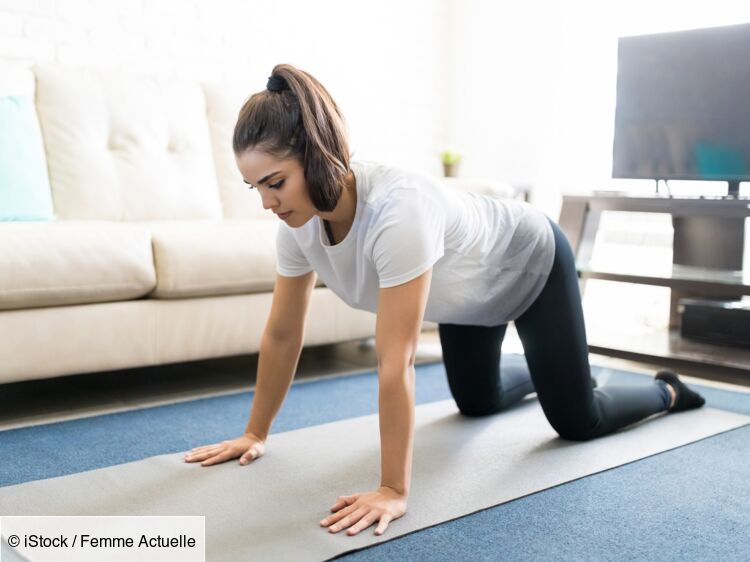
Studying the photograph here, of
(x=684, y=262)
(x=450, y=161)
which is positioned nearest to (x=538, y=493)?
(x=684, y=262)

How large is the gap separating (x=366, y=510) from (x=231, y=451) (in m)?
0.43

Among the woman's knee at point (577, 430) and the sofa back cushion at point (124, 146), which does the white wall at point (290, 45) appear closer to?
the sofa back cushion at point (124, 146)

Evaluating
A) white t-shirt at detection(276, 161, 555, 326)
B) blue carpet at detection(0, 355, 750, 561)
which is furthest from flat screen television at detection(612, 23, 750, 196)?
white t-shirt at detection(276, 161, 555, 326)

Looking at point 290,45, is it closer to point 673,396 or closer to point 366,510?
point 673,396

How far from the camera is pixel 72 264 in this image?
2.13m

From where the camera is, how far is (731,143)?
9.20ft

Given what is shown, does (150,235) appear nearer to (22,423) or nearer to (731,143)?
(22,423)

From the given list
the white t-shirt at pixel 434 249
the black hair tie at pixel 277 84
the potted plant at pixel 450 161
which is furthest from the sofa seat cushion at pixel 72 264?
the potted plant at pixel 450 161

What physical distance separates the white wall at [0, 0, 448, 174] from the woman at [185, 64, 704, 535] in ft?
5.47

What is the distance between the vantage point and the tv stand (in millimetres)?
2642

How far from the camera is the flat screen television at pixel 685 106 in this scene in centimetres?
279

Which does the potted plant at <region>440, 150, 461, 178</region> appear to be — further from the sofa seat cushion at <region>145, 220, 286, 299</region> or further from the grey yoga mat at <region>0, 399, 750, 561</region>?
the grey yoga mat at <region>0, 399, 750, 561</region>

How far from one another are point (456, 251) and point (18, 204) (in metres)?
1.47

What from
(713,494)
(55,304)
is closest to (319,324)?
(55,304)
